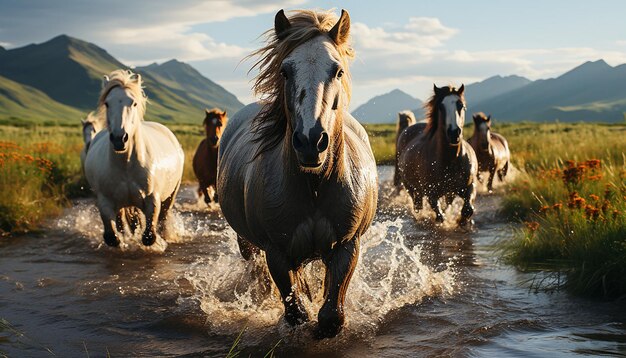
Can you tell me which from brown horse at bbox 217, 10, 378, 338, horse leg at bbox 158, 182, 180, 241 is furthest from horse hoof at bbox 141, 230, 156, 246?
brown horse at bbox 217, 10, 378, 338

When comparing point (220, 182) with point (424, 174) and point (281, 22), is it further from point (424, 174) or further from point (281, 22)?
point (424, 174)

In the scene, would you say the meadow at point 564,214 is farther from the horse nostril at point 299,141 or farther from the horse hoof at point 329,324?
the horse nostril at point 299,141

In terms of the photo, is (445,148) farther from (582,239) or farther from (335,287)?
(335,287)

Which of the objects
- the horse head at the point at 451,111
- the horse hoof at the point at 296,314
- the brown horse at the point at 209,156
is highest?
the horse head at the point at 451,111

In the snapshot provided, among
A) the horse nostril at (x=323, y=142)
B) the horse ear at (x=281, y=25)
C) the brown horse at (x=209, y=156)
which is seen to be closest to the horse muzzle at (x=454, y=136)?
the brown horse at (x=209, y=156)

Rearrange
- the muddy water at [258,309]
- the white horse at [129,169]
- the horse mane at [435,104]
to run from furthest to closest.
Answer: the horse mane at [435,104] < the white horse at [129,169] < the muddy water at [258,309]

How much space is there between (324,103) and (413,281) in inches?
139

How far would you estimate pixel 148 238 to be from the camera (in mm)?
8133

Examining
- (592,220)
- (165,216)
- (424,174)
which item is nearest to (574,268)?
(592,220)

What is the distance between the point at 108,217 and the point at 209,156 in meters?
4.71

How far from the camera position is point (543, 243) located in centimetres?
696

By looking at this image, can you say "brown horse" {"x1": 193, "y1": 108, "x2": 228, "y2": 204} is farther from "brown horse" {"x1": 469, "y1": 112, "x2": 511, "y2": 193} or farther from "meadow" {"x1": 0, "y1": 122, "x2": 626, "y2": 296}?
"brown horse" {"x1": 469, "y1": 112, "x2": 511, "y2": 193}

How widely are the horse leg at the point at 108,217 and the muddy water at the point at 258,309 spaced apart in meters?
0.30

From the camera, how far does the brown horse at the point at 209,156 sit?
12.5 meters
